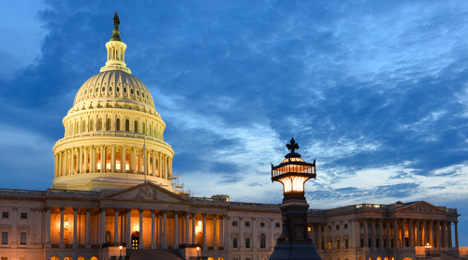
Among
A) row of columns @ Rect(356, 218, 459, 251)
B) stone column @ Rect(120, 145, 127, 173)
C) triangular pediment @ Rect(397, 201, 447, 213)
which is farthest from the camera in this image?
triangular pediment @ Rect(397, 201, 447, 213)

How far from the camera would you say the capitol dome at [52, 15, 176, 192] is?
10762 cm

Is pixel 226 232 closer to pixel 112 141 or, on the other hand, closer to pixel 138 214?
pixel 138 214

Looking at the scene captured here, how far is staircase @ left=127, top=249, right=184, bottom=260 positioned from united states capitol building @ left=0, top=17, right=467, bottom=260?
199 mm

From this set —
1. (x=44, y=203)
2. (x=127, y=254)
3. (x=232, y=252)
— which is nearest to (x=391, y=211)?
(x=232, y=252)

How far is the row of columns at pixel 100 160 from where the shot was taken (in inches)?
4264

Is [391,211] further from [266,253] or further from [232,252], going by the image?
[232,252]

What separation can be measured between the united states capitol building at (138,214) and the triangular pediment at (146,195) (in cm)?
18

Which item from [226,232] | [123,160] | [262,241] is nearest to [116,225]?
[123,160]

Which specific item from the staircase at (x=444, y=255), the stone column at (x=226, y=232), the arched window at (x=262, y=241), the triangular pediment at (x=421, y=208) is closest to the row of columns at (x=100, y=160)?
the stone column at (x=226, y=232)

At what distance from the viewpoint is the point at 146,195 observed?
316 ft

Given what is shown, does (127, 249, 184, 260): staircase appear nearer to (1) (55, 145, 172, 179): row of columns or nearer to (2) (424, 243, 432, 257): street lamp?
(1) (55, 145, 172, 179): row of columns

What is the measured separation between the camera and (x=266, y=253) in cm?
11450

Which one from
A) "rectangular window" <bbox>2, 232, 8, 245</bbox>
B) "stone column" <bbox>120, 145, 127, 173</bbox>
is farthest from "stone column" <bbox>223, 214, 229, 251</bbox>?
"rectangular window" <bbox>2, 232, 8, 245</bbox>

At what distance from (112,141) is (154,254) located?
29129 millimetres
